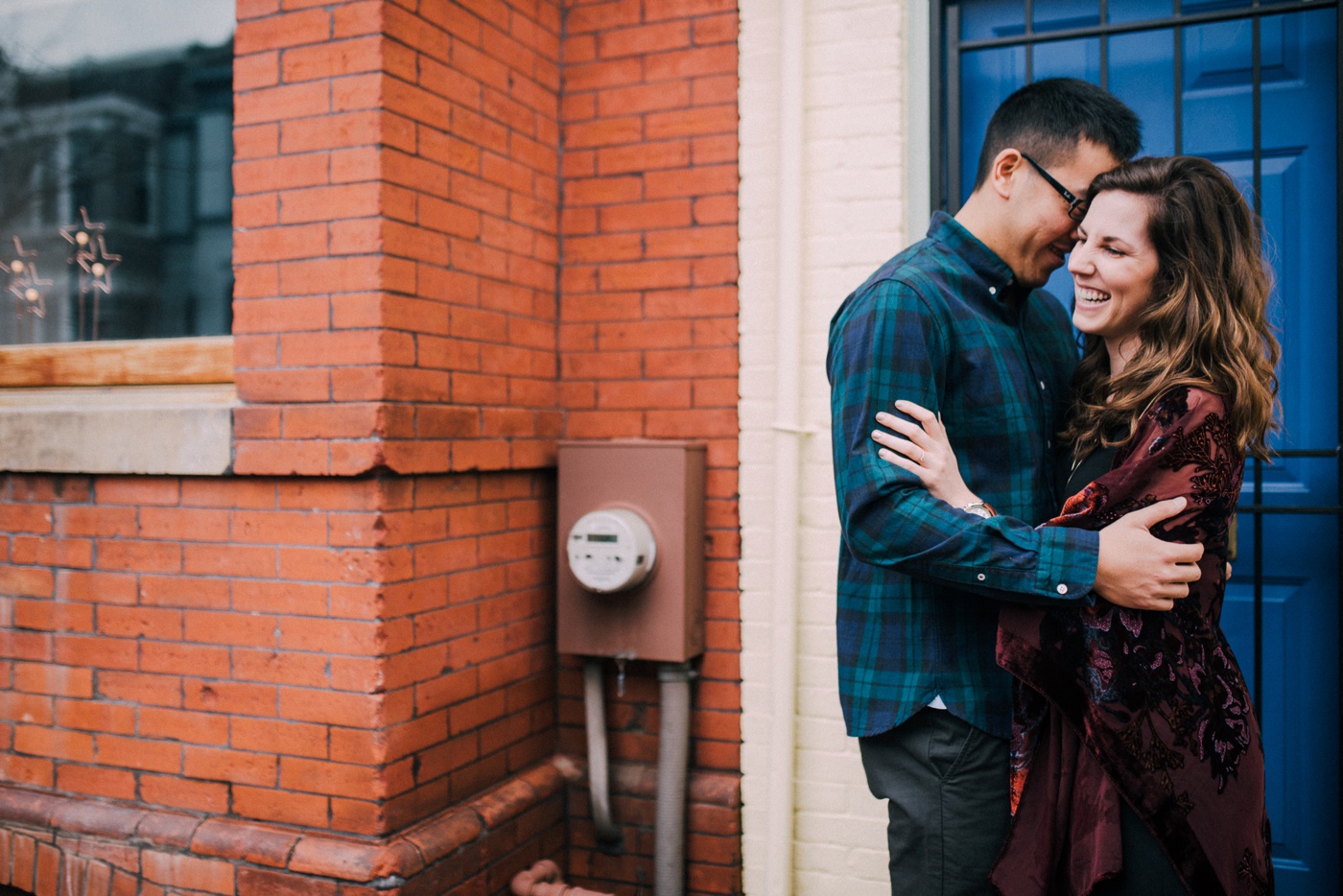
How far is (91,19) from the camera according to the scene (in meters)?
3.35

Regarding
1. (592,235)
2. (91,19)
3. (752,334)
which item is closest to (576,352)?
(592,235)

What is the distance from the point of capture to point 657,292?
10.7 ft

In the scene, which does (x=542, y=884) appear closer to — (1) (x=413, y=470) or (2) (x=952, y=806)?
(1) (x=413, y=470)

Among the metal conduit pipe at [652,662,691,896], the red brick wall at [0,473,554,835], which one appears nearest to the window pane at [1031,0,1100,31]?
the red brick wall at [0,473,554,835]

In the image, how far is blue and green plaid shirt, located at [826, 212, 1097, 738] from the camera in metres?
1.85

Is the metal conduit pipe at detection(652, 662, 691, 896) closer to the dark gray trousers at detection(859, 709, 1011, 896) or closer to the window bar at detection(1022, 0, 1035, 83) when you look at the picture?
the dark gray trousers at detection(859, 709, 1011, 896)

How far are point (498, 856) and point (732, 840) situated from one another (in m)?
0.74

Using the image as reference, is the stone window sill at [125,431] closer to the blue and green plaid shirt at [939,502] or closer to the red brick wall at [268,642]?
A: the red brick wall at [268,642]

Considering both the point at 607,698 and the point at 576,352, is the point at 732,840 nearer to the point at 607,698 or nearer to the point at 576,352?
the point at 607,698

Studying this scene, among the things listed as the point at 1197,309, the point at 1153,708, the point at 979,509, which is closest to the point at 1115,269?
the point at 1197,309

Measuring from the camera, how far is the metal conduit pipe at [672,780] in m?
3.10

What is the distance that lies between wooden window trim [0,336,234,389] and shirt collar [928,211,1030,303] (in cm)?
205

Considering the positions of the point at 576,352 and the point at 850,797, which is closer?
the point at 850,797

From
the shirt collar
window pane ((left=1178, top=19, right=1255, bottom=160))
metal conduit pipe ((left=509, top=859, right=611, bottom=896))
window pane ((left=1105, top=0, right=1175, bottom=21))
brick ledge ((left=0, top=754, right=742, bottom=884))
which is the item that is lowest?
metal conduit pipe ((left=509, top=859, right=611, bottom=896))
